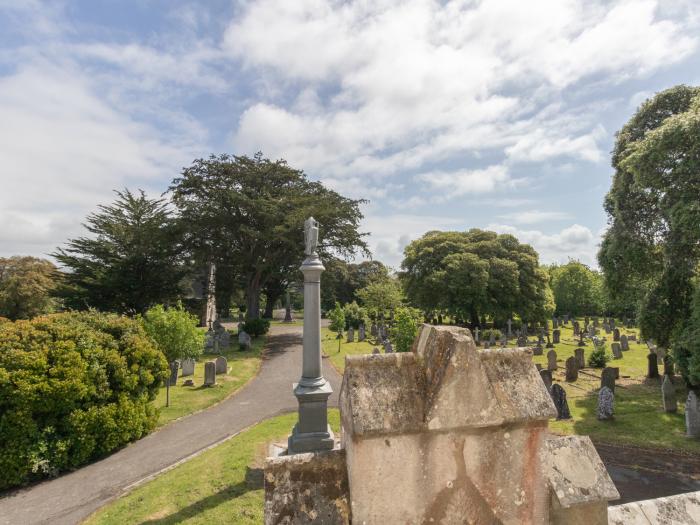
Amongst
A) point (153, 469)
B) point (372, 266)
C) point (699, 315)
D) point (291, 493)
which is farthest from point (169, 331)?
point (372, 266)

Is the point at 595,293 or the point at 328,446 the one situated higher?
the point at 595,293

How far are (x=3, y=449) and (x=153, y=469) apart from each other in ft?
11.0

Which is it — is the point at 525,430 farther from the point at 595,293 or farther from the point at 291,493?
the point at 595,293

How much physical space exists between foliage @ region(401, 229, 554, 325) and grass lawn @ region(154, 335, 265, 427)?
18.4 metres

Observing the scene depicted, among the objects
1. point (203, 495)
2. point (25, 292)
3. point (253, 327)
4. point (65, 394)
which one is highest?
point (25, 292)

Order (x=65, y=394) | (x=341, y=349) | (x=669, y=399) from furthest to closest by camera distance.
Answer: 1. (x=341, y=349)
2. (x=669, y=399)
3. (x=65, y=394)

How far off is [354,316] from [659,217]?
1096 inches

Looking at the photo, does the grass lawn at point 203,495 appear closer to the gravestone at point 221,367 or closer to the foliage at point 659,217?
the gravestone at point 221,367

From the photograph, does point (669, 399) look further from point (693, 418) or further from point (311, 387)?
point (311, 387)

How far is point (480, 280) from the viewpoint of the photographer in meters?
33.3

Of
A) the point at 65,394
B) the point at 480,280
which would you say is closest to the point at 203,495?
the point at 65,394

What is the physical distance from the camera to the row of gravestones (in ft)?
57.4

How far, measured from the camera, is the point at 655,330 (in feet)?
49.8

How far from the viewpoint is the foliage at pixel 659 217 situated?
39.2 ft
